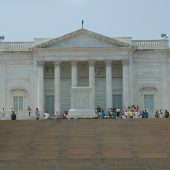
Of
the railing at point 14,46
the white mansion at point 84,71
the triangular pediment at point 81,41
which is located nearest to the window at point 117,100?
the white mansion at point 84,71

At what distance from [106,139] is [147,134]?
2.91 meters

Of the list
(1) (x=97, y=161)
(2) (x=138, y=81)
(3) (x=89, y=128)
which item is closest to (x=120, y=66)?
(2) (x=138, y=81)

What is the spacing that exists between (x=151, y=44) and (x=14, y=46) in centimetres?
1639

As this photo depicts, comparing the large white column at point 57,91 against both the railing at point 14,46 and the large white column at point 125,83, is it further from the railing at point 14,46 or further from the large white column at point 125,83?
the large white column at point 125,83

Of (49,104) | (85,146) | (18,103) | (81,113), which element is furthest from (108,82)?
(85,146)

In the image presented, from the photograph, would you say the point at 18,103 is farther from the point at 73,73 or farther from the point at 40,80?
the point at 73,73

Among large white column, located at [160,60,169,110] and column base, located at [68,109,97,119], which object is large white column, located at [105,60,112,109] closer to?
large white column, located at [160,60,169,110]

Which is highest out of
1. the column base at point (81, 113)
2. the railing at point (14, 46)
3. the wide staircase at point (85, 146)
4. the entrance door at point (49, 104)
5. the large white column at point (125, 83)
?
the railing at point (14, 46)

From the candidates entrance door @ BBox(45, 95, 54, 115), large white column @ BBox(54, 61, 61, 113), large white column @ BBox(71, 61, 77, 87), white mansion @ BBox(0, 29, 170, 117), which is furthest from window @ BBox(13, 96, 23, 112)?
large white column @ BBox(71, 61, 77, 87)

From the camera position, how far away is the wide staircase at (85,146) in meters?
24.8

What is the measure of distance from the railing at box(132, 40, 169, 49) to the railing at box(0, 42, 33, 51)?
41.5 feet

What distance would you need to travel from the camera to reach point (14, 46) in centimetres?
7250

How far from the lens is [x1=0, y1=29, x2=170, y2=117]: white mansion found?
7025 cm

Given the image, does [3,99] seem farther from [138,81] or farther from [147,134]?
[147,134]
